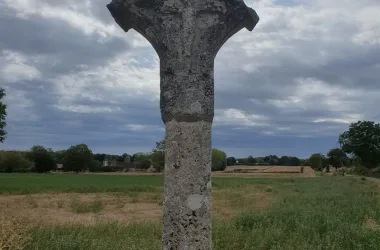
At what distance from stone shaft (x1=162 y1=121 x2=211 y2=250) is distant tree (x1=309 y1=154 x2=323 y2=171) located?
118817 millimetres

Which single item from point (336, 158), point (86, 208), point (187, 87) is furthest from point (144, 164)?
point (187, 87)

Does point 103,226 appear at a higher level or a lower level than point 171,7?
lower

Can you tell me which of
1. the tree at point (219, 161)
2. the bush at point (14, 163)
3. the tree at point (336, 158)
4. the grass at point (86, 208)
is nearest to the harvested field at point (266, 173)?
the tree at point (219, 161)

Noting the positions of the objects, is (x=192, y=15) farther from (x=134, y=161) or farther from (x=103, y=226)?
(x=134, y=161)

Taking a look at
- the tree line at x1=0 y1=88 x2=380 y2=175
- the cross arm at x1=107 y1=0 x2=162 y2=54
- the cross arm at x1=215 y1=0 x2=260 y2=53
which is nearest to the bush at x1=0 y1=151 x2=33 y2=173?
the tree line at x1=0 y1=88 x2=380 y2=175

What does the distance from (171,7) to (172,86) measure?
58 centimetres

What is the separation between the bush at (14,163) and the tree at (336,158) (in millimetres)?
71217

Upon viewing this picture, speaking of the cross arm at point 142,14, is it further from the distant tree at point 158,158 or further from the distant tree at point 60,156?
the distant tree at point 60,156

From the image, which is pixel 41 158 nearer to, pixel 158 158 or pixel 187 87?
pixel 158 158

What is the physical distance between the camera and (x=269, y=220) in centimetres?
1343

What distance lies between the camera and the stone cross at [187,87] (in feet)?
9.98

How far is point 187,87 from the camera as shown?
315 cm

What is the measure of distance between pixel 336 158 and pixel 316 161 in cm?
748

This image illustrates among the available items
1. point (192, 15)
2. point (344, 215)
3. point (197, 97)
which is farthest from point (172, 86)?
point (344, 215)
